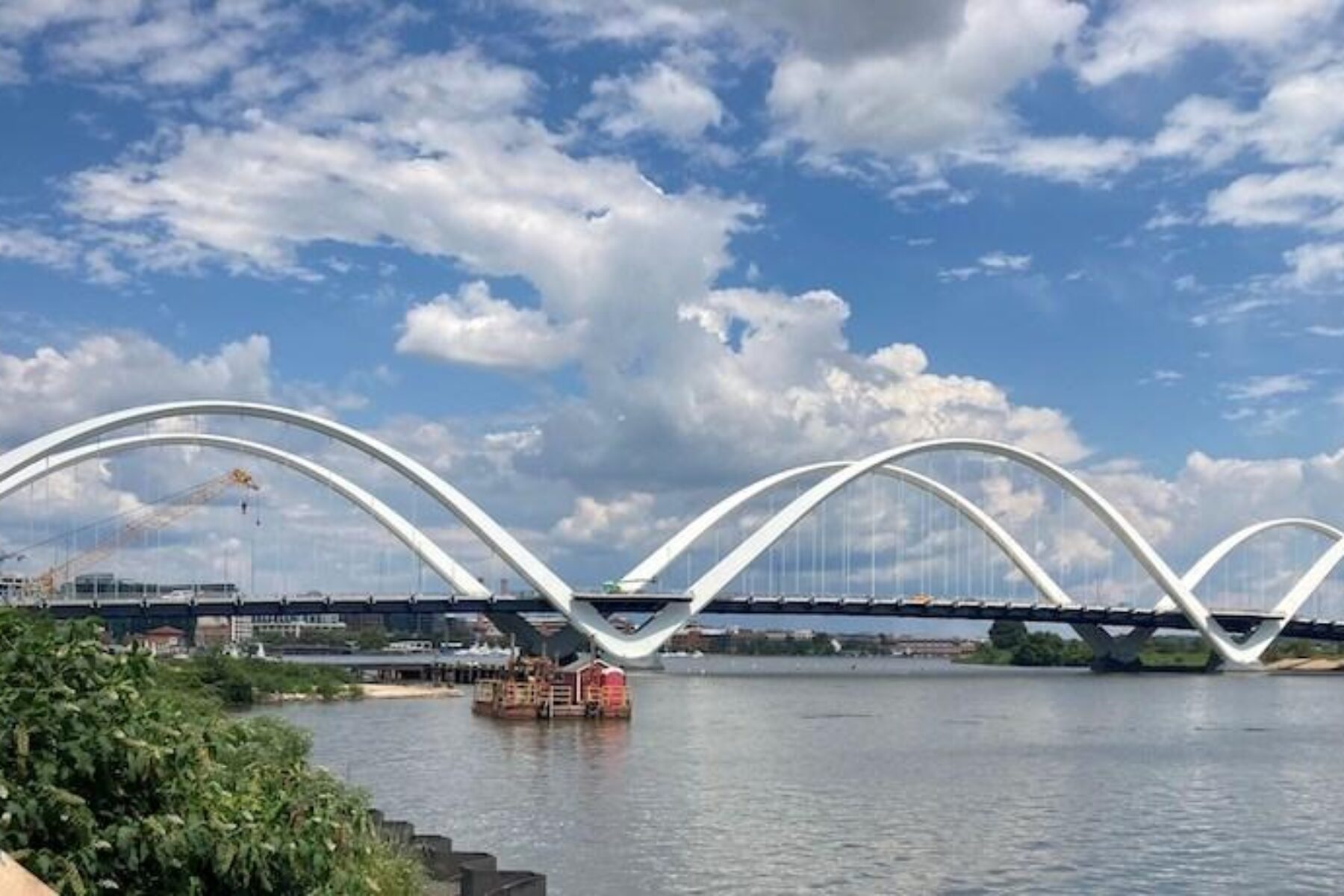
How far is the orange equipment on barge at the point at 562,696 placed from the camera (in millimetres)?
61312

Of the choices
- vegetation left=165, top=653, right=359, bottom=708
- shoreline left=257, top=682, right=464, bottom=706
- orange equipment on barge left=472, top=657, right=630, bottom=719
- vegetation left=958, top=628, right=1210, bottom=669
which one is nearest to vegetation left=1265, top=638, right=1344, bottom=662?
vegetation left=958, top=628, right=1210, bottom=669

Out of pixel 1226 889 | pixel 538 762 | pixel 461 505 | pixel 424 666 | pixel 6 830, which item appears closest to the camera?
pixel 6 830

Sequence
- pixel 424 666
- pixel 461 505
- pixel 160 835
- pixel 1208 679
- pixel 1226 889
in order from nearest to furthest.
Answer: pixel 160 835 < pixel 1226 889 < pixel 461 505 < pixel 1208 679 < pixel 424 666

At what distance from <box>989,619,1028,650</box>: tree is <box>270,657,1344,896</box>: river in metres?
100

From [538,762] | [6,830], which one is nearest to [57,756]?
[6,830]

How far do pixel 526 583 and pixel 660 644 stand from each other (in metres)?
9.60

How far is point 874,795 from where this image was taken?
108 feet

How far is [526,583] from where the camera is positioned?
96.1m

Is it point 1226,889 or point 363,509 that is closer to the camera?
point 1226,889

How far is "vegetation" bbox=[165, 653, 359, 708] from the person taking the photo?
71.4 m

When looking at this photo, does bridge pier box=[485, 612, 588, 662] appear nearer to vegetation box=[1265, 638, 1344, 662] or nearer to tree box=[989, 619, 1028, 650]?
vegetation box=[1265, 638, 1344, 662]

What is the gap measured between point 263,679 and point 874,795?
5237 centimetres

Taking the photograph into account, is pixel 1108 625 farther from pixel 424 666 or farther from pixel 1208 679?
pixel 424 666

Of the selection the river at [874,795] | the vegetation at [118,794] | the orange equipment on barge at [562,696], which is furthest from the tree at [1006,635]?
the vegetation at [118,794]
